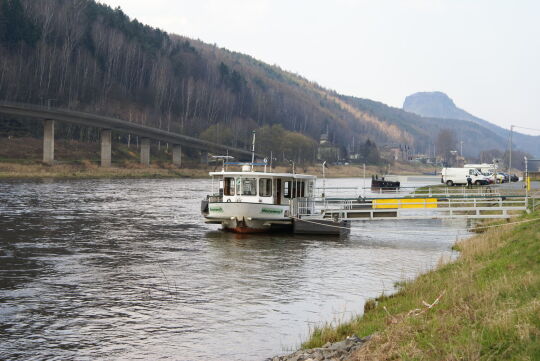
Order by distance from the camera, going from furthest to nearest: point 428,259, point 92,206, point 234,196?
point 92,206, point 234,196, point 428,259

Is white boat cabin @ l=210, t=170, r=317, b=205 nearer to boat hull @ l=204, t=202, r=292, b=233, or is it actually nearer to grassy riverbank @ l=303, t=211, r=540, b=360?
boat hull @ l=204, t=202, r=292, b=233

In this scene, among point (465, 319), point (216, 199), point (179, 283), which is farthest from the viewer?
point (216, 199)

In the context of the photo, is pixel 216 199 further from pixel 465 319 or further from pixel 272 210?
pixel 465 319

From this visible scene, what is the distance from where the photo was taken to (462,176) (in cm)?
8219

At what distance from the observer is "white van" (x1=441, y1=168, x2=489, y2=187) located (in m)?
79.5

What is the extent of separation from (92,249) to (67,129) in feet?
397

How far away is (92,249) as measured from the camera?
107 feet

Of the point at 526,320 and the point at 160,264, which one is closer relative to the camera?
the point at 526,320

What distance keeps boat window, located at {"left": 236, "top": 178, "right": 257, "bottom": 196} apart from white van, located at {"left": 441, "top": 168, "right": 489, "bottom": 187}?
1836 inches

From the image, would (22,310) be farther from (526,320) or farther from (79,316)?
(526,320)

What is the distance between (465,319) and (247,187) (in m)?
29.2

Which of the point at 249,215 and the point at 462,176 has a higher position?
the point at 462,176

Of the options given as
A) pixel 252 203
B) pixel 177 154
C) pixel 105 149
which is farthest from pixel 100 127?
pixel 252 203

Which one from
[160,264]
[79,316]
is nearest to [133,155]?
[160,264]
